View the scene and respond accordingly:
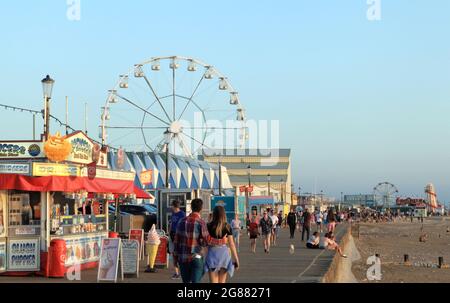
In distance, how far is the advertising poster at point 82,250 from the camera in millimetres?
18781

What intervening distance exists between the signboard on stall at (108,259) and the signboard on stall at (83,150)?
3.04 metres

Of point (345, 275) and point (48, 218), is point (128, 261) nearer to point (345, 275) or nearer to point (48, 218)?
point (48, 218)

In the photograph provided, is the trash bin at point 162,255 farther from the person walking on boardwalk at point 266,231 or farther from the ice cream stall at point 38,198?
the person walking on boardwalk at point 266,231

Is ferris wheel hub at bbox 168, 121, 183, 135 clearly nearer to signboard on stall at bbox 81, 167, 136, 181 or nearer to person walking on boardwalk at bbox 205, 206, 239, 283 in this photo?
signboard on stall at bbox 81, 167, 136, 181

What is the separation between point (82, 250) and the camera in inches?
771

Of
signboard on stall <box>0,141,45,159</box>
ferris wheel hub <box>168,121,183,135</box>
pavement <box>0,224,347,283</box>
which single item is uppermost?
ferris wheel hub <box>168,121,183,135</box>

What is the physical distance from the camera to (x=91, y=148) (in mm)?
20141

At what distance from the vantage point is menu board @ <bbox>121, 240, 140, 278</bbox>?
17.4 meters

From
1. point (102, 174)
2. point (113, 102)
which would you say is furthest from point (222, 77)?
point (102, 174)

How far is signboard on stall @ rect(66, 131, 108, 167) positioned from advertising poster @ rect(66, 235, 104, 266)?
6.23 feet

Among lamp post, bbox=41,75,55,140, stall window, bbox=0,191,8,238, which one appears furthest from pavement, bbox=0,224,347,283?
lamp post, bbox=41,75,55,140

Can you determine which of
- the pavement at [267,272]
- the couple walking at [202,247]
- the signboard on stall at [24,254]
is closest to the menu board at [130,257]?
the pavement at [267,272]

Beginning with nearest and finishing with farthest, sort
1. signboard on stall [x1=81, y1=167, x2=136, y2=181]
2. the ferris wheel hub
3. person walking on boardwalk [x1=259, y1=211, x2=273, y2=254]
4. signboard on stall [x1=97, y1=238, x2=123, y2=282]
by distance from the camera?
signboard on stall [x1=97, y1=238, x2=123, y2=282] < signboard on stall [x1=81, y1=167, x2=136, y2=181] < person walking on boardwalk [x1=259, y1=211, x2=273, y2=254] < the ferris wheel hub
